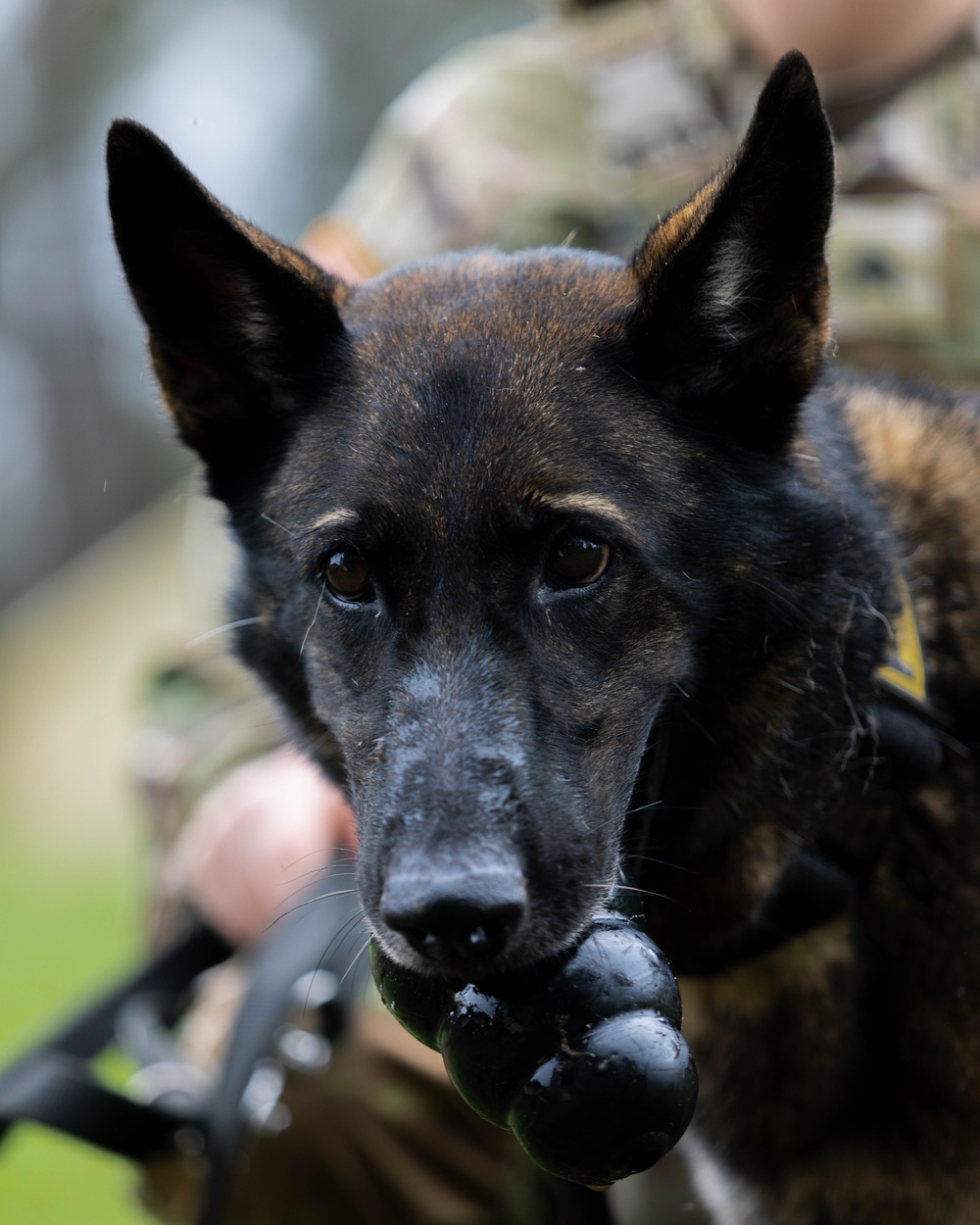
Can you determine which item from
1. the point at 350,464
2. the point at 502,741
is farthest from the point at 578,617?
the point at 350,464

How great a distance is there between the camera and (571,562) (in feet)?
6.28

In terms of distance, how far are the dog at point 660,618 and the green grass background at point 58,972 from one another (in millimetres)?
1951

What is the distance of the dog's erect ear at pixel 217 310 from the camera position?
82.2 inches

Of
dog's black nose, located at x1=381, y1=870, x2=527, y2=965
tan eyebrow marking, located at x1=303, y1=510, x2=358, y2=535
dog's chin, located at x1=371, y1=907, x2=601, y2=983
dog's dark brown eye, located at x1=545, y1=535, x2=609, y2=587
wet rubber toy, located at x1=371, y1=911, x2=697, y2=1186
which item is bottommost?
wet rubber toy, located at x1=371, y1=911, x2=697, y2=1186

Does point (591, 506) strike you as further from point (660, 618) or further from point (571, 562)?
point (660, 618)

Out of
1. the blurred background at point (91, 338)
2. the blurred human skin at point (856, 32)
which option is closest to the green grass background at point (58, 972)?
the blurred background at point (91, 338)

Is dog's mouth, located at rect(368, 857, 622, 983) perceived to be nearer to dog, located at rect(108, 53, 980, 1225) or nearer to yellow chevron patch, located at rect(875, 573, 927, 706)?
dog, located at rect(108, 53, 980, 1225)

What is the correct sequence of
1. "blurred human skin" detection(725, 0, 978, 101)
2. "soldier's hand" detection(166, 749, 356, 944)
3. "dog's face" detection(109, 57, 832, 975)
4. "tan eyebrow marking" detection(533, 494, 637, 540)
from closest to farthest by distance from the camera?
"dog's face" detection(109, 57, 832, 975) < "tan eyebrow marking" detection(533, 494, 637, 540) < "soldier's hand" detection(166, 749, 356, 944) < "blurred human skin" detection(725, 0, 978, 101)

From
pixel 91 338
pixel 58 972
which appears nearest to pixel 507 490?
pixel 58 972

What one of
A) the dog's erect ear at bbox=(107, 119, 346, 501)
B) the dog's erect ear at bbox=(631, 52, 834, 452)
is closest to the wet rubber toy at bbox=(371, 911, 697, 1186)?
the dog's erect ear at bbox=(631, 52, 834, 452)

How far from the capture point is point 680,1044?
166 centimetres

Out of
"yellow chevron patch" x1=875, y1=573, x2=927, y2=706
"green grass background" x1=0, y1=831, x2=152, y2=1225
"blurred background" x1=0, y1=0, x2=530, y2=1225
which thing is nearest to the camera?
"yellow chevron patch" x1=875, y1=573, x2=927, y2=706

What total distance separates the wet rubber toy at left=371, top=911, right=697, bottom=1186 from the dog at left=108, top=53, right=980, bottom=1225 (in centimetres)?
8

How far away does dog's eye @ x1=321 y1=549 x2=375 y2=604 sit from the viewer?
6.61ft
